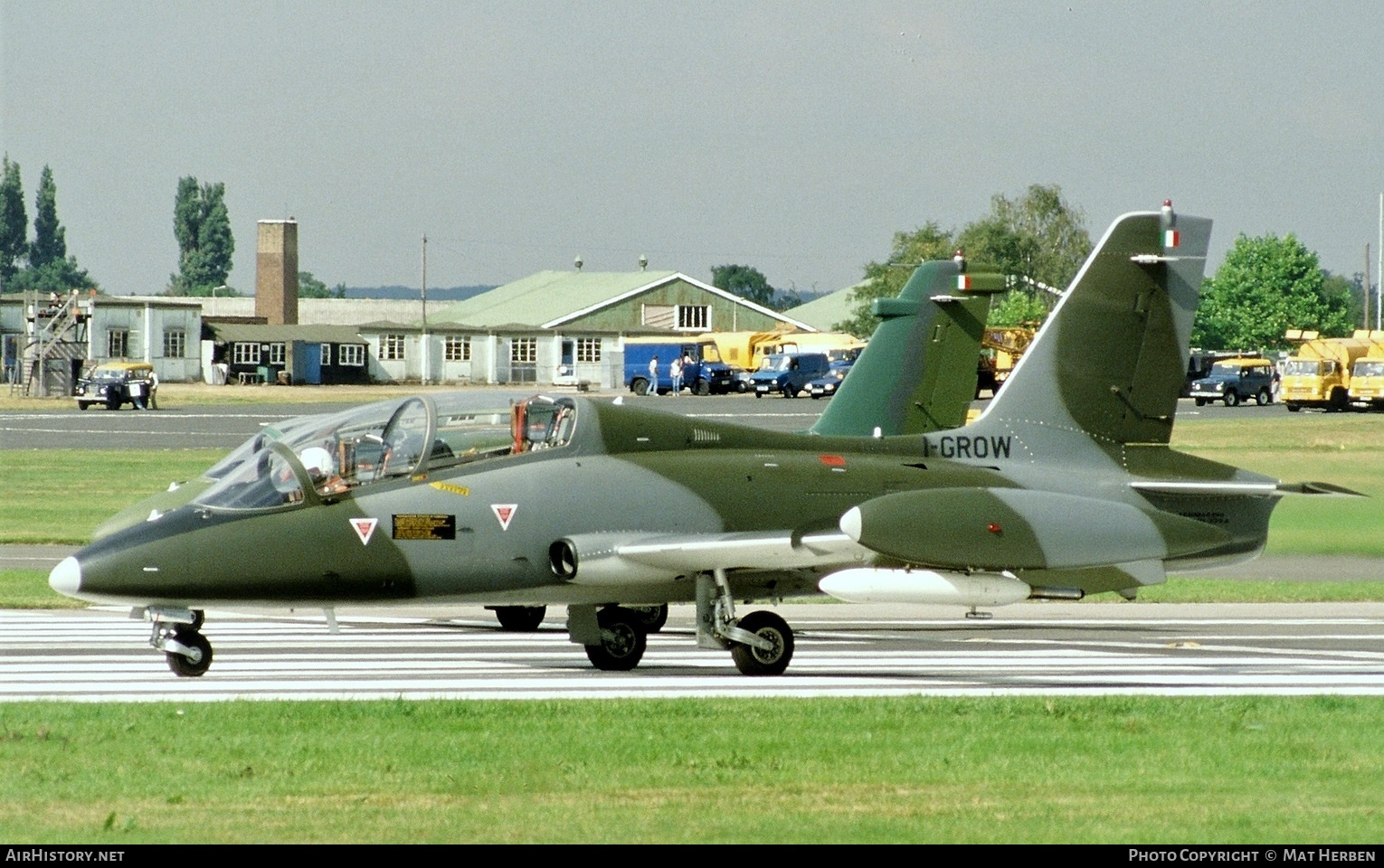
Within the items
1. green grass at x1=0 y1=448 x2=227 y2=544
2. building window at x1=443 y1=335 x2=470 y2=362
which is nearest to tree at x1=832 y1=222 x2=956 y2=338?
building window at x1=443 y1=335 x2=470 y2=362

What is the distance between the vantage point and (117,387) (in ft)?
258

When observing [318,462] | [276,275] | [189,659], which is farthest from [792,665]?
[276,275]

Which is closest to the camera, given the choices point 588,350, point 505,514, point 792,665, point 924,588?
point 924,588

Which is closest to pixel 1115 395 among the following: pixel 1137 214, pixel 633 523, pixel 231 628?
pixel 1137 214

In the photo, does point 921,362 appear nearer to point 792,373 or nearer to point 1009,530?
point 1009,530

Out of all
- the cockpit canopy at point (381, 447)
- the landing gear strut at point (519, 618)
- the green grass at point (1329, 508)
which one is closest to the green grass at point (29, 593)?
the landing gear strut at point (519, 618)

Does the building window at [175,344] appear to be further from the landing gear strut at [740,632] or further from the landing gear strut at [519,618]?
the landing gear strut at [740,632]

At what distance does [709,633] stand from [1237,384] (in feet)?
238

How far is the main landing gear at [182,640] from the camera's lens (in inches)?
576

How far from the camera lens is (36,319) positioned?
8406 cm

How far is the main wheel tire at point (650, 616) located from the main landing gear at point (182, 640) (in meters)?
3.61
